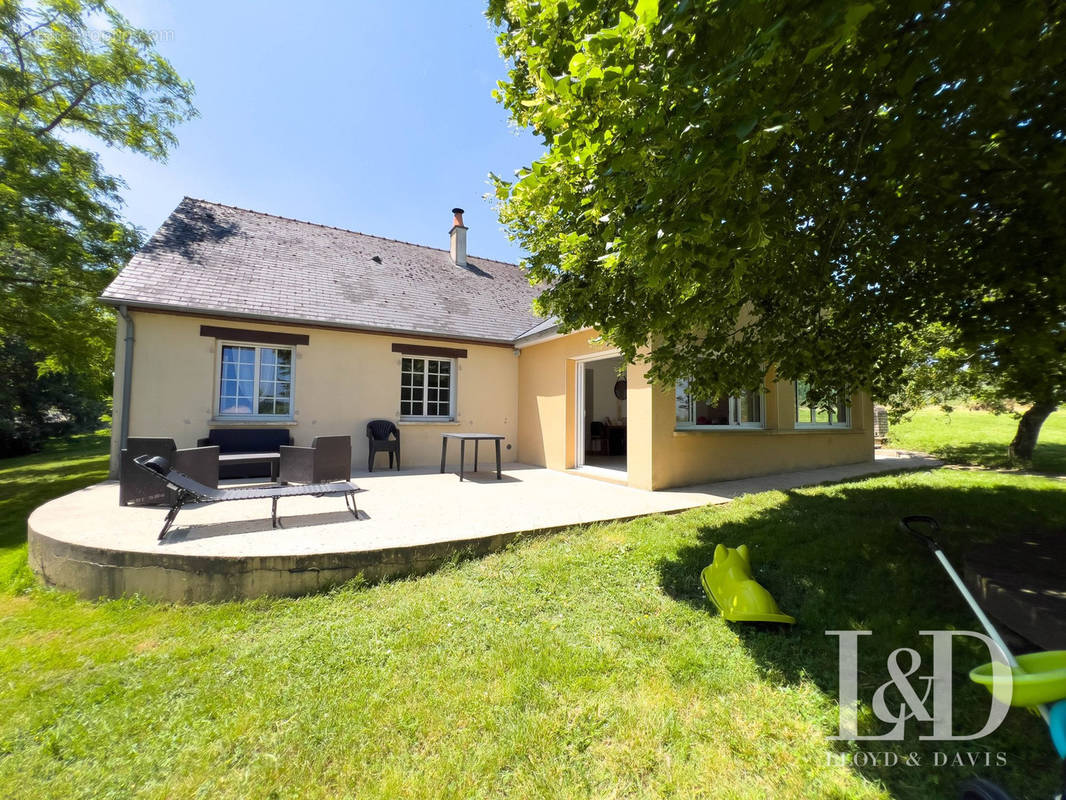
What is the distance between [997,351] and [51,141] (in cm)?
1752

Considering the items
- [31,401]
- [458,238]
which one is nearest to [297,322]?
[458,238]

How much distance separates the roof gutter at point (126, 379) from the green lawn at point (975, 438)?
17868 mm

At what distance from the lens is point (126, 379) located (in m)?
7.15

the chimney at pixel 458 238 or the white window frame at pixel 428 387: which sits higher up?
the chimney at pixel 458 238

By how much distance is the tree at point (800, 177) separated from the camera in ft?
6.53

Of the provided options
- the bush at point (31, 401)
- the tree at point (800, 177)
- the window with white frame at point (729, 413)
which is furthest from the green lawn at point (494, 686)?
the bush at point (31, 401)

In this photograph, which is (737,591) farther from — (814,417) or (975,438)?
(975,438)

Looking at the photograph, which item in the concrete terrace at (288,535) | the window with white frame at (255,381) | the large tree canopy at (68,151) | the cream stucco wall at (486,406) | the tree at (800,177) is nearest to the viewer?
the tree at (800,177)

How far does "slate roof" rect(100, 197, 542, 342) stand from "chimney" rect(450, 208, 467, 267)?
364mm

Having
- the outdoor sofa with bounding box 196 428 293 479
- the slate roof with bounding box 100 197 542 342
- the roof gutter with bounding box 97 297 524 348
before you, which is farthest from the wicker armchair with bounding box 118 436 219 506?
the slate roof with bounding box 100 197 542 342

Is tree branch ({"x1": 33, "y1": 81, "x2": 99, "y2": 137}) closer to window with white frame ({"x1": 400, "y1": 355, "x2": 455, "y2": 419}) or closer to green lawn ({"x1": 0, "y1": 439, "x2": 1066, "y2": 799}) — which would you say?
window with white frame ({"x1": 400, "y1": 355, "x2": 455, "y2": 419})

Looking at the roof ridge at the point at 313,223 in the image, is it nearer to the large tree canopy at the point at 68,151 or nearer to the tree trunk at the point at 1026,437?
the large tree canopy at the point at 68,151

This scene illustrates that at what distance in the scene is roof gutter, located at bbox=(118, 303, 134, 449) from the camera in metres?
7.12

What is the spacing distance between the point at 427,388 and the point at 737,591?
26.7 feet
